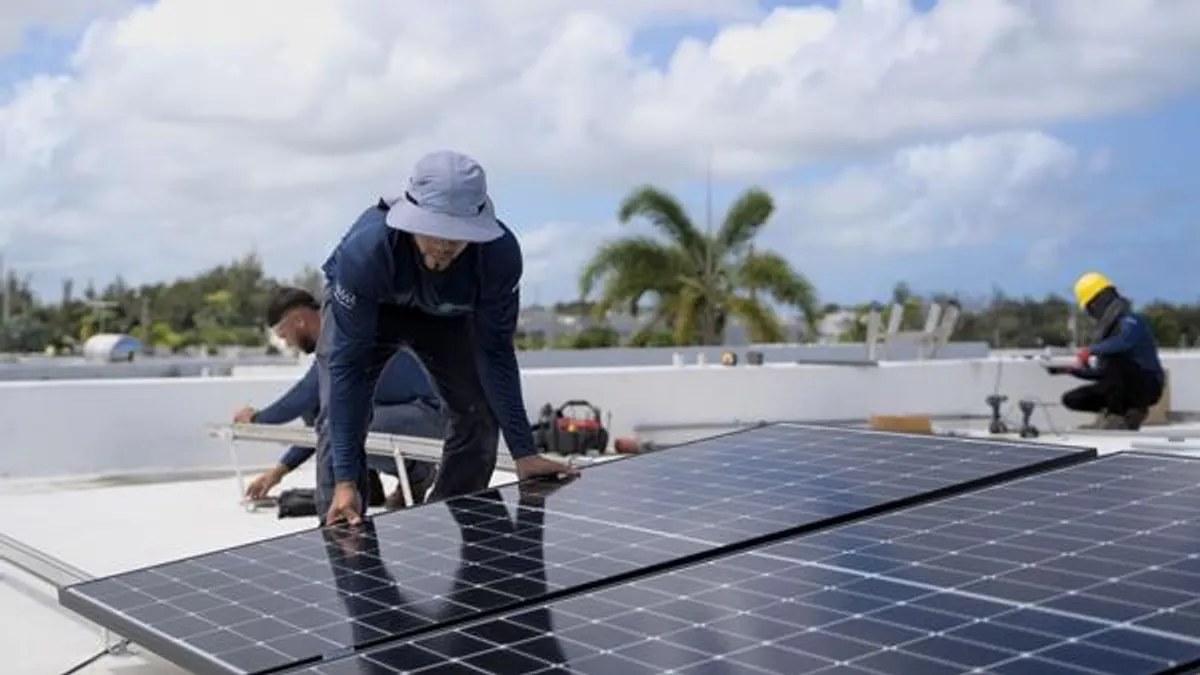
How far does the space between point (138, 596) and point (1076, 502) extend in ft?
7.93

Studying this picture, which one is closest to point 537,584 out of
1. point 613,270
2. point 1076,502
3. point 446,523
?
point 446,523

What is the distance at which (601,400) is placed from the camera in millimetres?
11938

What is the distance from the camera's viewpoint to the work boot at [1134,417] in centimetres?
1300

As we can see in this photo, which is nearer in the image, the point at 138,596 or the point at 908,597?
the point at 908,597

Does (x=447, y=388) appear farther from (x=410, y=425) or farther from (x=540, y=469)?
(x=410, y=425)

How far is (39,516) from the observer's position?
26.7 ft

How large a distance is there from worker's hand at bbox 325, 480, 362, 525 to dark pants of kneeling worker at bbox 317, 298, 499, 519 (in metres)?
0.53

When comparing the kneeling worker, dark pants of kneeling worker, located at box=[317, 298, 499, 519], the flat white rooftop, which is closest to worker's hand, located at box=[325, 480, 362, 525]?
dark pants of kneeling worker, located at box=[317, 298, 499, 519]

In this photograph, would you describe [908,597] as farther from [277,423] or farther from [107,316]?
[107,316]

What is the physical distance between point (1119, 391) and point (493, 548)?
1042cm

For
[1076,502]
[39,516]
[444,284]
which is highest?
[444,284]

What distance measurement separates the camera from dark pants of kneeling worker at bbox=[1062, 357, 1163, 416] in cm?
1309

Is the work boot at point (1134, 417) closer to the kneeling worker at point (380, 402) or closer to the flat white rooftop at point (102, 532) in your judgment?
the flat white rooftop at point (102, 532)

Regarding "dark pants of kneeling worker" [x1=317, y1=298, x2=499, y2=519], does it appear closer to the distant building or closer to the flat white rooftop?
the flat white rooftop
